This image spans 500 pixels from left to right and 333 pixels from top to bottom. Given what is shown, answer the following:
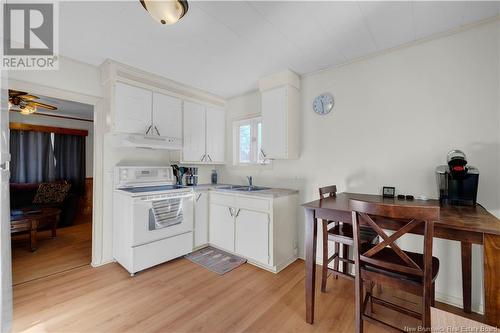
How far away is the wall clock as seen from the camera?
8.63 ft

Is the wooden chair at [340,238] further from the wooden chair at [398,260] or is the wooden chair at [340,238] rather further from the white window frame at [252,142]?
the white window frame at [252,142]

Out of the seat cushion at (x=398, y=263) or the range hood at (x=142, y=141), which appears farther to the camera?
the range hood at (x=142, y=141)

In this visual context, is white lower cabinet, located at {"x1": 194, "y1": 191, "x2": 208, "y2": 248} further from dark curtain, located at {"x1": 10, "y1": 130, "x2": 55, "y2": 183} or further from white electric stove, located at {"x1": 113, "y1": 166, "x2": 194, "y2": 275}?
dark curtain, located at {"x1": 10, "y1": 130, "x2": 55, "y2": 183}

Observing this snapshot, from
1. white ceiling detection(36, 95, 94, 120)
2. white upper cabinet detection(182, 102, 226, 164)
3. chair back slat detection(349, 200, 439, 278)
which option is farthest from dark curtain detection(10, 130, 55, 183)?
chair back slat detection(349, 200, 439, 278)

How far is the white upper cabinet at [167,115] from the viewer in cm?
294

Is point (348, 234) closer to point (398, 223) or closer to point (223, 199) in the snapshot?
point (398, 223)

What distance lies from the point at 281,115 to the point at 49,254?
12.0ft

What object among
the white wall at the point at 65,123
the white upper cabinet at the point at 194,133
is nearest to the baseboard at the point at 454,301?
the white upper cabinet at the point at 194,133

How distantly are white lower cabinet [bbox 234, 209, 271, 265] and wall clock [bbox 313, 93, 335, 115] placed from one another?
Result: 1.46m

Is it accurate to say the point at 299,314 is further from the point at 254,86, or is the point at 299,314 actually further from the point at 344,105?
the point at 254,86

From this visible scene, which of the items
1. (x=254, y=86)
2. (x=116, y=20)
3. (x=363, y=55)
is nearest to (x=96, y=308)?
(x=116, y=20)

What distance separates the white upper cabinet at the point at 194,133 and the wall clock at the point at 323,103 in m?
1.80

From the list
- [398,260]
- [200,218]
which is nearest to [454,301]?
[398,260]

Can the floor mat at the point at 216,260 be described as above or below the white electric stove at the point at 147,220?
below
